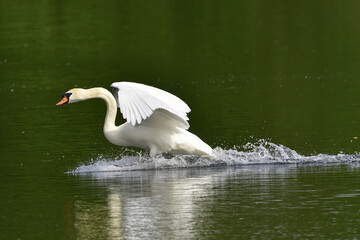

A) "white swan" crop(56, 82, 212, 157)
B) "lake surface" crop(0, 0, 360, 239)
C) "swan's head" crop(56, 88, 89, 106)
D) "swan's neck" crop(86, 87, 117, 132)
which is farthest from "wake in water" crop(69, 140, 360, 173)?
"swan's head" crop(56, 88, 89, 106)

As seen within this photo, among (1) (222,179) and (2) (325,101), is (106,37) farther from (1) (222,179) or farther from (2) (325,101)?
(1) (222,179)

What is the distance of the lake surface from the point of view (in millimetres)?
9430

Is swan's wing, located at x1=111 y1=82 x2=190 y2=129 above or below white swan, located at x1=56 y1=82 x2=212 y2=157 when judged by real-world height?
above

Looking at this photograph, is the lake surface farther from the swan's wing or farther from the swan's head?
the swan's head

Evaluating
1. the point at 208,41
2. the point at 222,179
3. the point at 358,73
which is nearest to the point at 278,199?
the point at 222,179

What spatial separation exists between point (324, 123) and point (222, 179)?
17.5 ft

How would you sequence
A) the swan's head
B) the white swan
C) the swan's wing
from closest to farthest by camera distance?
the swan's wing
the white swan
the swan's head

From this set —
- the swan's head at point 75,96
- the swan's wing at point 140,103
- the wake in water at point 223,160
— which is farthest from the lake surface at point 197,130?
the swan's head at point 75,96

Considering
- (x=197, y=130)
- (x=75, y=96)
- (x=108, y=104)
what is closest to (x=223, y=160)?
(x=108, y=104)

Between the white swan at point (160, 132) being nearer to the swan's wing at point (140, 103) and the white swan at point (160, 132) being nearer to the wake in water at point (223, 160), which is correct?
the swan's wing at point (140, 103)

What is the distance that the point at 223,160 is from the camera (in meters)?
13.2

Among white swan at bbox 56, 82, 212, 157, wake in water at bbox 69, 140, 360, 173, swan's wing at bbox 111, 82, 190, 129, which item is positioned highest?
swan's wing at bbox 111, 82, 190, 129

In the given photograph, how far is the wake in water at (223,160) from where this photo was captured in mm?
12984

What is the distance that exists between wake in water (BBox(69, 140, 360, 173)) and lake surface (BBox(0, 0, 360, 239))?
27 mm
